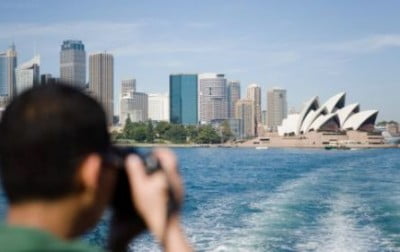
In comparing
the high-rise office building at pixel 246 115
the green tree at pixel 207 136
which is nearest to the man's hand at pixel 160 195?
the green tree at pixel 207 136

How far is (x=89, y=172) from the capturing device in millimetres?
739

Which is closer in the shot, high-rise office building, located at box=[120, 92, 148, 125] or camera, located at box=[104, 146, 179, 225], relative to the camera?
camera, located at box=[104, 146, 179, 225]

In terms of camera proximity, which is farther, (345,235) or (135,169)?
(345,235)

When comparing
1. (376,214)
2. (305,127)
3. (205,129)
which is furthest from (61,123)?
(205,129)

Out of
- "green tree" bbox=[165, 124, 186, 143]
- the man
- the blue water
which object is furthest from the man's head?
"green tree" bbox=[165, 124, 186, 143]

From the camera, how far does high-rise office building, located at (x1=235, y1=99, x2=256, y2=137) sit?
128750mm

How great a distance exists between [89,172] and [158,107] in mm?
153805

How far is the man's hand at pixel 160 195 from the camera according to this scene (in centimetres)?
78

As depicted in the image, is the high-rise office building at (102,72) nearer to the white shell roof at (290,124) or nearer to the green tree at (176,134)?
the green tree at (176,134)

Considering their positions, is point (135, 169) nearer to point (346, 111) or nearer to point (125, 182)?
point (125, 182)

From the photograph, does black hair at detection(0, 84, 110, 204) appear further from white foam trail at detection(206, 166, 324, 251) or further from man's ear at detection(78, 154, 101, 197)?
white foam trail at detection(206, 166, 324, 251)

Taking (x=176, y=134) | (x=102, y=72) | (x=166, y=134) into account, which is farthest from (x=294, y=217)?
(x=102, y=72)

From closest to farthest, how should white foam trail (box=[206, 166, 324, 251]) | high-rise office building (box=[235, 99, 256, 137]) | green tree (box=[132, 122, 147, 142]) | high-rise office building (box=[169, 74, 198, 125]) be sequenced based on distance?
white foam trail (box=[206, 166, 324, 251]), green tree (box=[132, 122, 147, 142]), high-rise office building (box=[235, 99, 256, 137]), high-rise office building (box=[169, 74, 198, 125])

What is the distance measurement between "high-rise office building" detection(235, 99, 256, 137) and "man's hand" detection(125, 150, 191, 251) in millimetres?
125555
